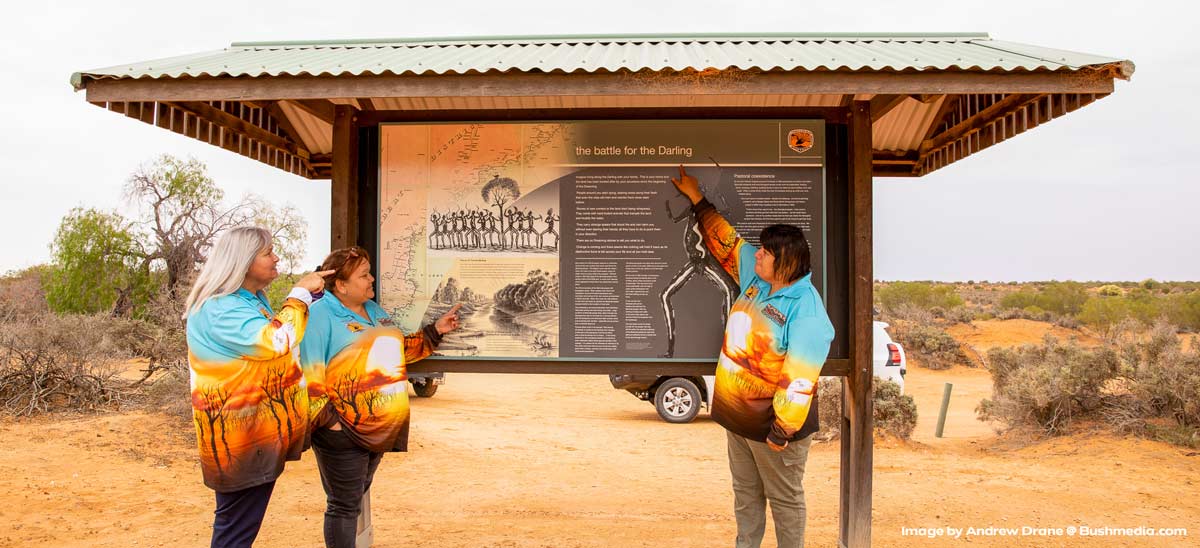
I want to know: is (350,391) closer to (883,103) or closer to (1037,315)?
(883,103)

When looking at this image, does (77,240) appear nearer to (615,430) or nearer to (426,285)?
(615,430)

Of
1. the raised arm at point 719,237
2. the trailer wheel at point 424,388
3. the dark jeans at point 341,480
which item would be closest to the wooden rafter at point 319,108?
the dark jeans at point 341,480

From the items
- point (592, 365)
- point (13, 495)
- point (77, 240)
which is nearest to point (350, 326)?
point (592, 365)

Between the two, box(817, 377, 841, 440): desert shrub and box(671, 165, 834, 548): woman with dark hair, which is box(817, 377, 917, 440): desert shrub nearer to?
box(817, 377, 841, 440): desert shrub

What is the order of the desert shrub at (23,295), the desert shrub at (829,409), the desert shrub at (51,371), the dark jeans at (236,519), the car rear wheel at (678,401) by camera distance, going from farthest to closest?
the desert shrub at (23,295) < the car rear wheel at (678,401) < the desert shrub at (829,409) < the desert shrub at (51,371) < the dark jeans at (236,519)

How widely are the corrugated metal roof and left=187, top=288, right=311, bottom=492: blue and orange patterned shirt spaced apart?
4.64 feet

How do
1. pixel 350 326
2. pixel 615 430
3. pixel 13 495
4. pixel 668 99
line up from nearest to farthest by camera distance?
pixel 350 326
pixel 668 99
pixel 13 495
pixel 615 430

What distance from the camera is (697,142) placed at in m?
4.52

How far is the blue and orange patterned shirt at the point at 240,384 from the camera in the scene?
3059 mm

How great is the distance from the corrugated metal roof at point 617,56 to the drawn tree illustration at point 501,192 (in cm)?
73

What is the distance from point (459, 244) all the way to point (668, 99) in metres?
1.79

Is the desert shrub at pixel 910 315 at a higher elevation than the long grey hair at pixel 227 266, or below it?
below

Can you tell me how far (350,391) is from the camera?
148 inches

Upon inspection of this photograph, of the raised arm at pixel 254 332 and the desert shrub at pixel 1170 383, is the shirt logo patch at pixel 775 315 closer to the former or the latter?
the raised arm at pixel 254 332
